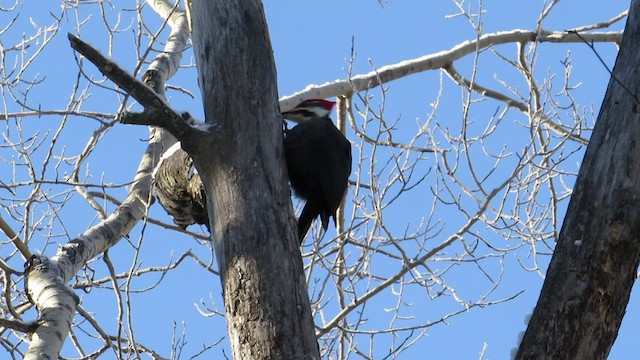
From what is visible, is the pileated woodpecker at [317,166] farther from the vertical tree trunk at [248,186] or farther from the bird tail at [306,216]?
the vertical tree trunk at [248,186]

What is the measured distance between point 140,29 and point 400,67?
1.55 m

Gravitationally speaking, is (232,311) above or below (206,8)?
below

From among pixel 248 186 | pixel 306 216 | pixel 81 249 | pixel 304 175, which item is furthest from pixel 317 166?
pixel 81 249

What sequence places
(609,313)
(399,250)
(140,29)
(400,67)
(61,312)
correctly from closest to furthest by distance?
1. (609,313)
2. (61,312)
3. (399,250)
4. (140,29)
5. (400,67)

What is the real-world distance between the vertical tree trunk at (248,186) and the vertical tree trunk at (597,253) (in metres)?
0.72

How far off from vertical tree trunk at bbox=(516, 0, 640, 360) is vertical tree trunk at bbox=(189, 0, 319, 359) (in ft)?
2.36

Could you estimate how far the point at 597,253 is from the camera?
2389 mm

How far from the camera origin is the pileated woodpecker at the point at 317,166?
3379 millimetres

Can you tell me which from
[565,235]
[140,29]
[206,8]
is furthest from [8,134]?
[565,235]

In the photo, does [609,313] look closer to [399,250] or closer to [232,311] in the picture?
[232,311]

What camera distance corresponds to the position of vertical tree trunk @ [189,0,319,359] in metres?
2.72

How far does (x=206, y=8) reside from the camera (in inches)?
125

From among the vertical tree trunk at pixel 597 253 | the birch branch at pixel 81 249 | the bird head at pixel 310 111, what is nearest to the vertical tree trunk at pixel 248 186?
the birch branch at pixel 81 249

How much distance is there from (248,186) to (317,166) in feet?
1.93
